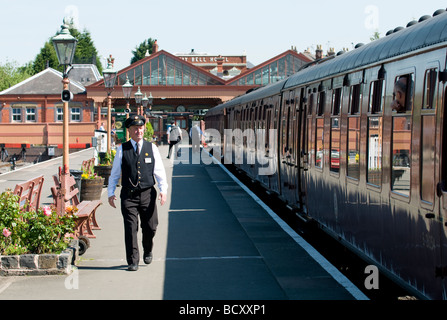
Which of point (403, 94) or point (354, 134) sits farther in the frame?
point (354, 134)

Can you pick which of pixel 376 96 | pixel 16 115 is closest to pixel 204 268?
pixel 376 96

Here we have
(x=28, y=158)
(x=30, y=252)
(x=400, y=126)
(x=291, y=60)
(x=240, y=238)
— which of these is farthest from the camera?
(x=291, y=60)

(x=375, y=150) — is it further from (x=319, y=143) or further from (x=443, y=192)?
(x=319, y=143)

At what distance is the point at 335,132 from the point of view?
966 cm

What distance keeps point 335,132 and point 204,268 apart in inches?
106

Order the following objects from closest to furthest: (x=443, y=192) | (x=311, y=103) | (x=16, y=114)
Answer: (x=443, y=192) → (x=311, y=103) → (x=16, y=114)

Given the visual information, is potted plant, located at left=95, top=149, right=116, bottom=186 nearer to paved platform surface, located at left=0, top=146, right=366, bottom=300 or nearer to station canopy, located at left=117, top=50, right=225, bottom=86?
paved platform surface, located at left=0, top=146, right=366, bottom=300

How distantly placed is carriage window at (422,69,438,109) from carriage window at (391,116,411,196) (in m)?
0.47

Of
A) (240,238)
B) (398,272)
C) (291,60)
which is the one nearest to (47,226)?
(240,238)

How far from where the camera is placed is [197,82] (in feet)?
235

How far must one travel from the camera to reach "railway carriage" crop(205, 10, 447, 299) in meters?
5.74


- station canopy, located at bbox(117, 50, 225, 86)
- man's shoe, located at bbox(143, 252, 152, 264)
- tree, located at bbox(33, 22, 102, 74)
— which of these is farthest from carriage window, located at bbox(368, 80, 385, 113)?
tree, located at bbox(33, 22, 102, 74)

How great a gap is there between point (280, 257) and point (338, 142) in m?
1.77
